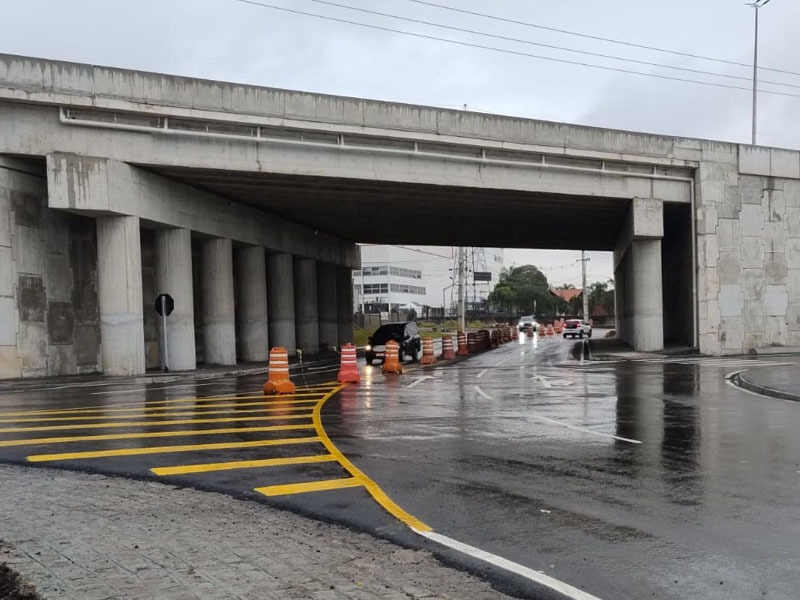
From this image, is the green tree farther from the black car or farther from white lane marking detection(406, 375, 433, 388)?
white lane marking detection(406, 375, 433, 388)

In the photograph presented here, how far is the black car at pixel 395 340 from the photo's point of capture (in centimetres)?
3053

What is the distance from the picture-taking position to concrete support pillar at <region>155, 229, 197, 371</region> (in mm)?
27859

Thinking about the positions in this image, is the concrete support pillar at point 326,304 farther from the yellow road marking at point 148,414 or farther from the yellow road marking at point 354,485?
the yellow road marking at point 354,485

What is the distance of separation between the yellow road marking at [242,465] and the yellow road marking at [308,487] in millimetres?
1113

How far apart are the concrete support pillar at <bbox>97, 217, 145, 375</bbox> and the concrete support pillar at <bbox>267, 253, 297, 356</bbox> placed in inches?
543

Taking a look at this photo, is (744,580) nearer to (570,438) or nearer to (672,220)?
(570,438)

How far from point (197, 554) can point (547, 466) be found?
15.2 ft


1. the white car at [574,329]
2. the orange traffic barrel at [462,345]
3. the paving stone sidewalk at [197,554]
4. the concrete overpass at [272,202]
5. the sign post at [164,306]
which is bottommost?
the white car at [574,329]

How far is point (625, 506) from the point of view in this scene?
6.52 m

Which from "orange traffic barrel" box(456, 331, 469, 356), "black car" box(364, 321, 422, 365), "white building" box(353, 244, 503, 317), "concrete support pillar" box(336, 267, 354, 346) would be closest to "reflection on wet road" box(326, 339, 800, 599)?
"black car" box(364, 321, 422, 365)

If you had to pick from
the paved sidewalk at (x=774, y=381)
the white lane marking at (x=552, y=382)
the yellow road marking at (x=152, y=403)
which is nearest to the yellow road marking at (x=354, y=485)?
the yellow road marking at (x=152, y=403)

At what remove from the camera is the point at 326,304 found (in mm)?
46438

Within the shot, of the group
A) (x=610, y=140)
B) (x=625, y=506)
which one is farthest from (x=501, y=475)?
(x=610, y=140)

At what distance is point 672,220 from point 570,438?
30172mm
